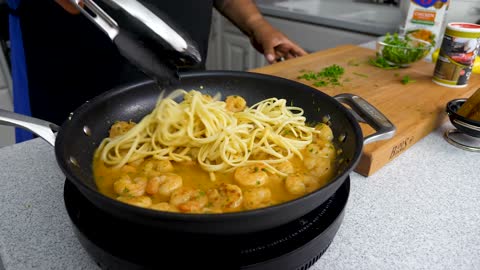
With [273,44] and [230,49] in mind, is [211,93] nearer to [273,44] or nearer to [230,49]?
[273,44]

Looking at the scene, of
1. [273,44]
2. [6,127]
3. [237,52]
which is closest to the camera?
[273,44]

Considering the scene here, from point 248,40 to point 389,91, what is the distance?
222cm

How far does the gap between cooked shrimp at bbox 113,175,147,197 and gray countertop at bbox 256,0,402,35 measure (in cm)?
232

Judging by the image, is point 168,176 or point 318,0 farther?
point 318,0

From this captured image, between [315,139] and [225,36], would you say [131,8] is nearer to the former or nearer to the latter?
[315,139]

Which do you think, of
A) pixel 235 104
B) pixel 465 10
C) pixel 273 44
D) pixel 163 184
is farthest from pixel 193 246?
pixel 465 10

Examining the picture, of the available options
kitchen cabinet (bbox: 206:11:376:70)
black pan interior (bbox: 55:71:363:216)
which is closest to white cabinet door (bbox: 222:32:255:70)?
kitchen cabinet (bbox: 206:11:376:70)

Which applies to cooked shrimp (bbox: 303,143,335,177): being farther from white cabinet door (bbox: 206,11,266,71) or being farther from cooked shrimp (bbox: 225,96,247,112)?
white cabinet door (bbox: 206,11,266,71)

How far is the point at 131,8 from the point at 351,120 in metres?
0.59

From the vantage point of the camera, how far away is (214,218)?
606 millimetres

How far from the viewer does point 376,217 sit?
1.00 m

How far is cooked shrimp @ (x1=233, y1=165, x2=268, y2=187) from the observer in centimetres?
93

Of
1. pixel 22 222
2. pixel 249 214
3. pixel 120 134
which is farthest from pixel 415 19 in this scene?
pixel 22 222

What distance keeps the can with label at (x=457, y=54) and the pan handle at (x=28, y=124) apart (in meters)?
1.61
